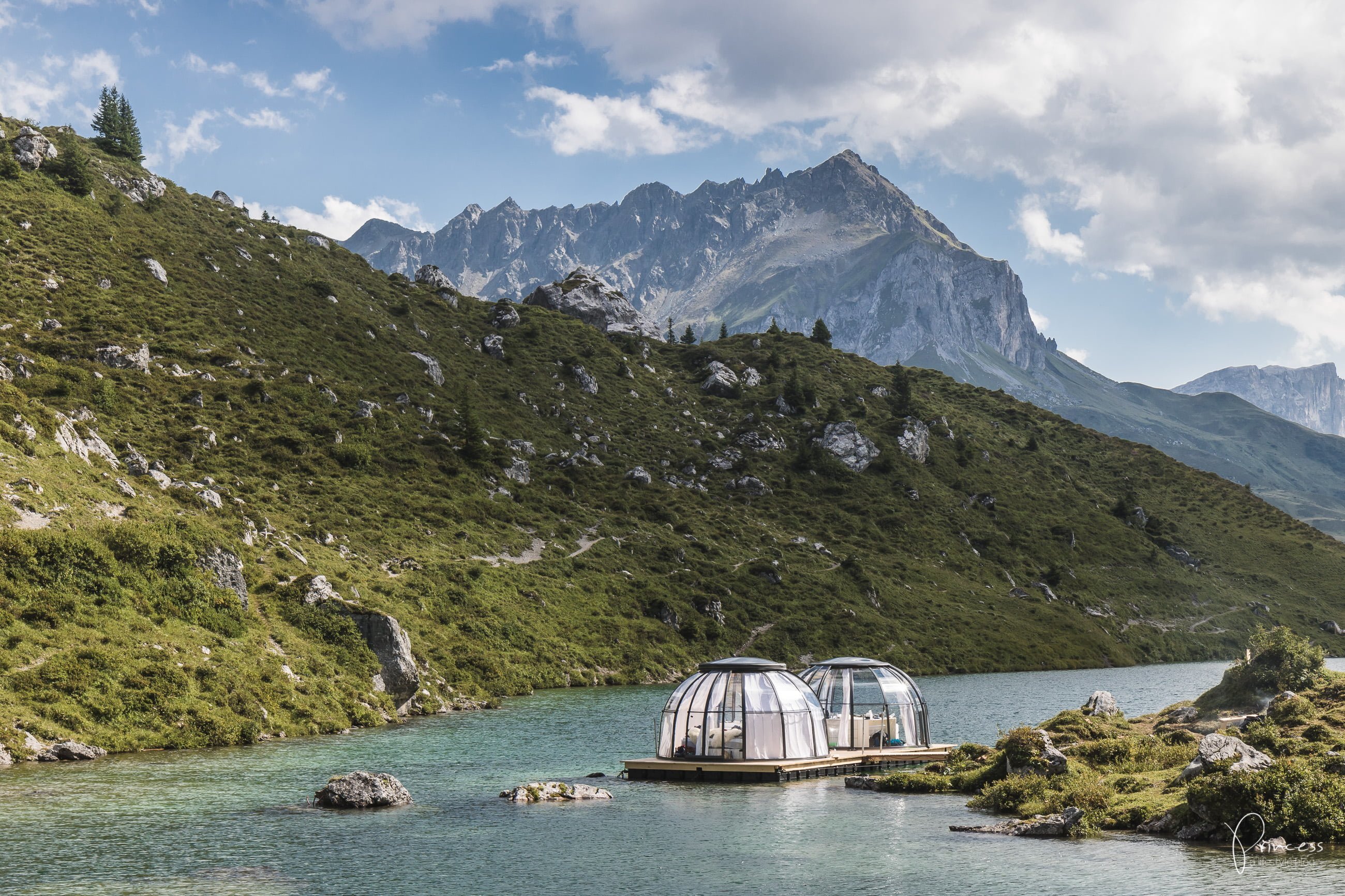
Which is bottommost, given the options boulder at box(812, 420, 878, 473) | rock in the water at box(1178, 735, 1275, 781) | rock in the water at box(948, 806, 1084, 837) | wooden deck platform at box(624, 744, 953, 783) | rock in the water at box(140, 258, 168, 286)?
wooden deck platform at box(624, 744, 953, 783)

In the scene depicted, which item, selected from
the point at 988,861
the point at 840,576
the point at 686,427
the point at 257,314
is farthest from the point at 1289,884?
the point at 686,427

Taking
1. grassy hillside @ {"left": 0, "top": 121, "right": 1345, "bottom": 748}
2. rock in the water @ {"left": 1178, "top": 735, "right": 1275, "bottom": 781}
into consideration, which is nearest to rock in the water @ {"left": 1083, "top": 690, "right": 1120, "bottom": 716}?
rock in the water @ {"left": 1178, "top": 735, "right": 1275, "bottom": 781}

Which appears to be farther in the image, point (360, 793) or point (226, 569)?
point (226, 569)

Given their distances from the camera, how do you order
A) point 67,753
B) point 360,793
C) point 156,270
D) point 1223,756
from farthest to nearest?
point 156,270
point 67,753
point 360,793
point 1223,756

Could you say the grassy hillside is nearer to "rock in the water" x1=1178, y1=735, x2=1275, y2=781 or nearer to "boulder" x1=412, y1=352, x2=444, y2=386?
"boulder" x1=412, y1=352, x2=444, y2=386

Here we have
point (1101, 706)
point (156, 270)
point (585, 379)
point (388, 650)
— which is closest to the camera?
point (1101, 706)

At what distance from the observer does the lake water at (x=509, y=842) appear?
2833 cm

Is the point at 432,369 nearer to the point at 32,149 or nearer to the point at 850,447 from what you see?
the point at 32,149

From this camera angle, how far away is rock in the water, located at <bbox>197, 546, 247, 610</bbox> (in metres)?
68.2

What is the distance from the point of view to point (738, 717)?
2042 inches
